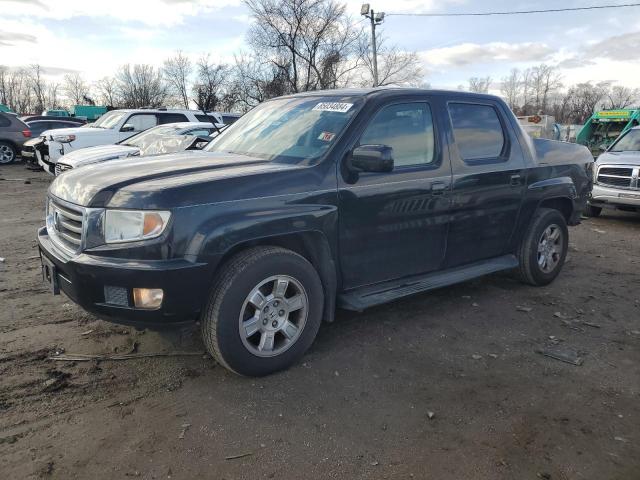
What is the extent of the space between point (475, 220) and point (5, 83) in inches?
4160

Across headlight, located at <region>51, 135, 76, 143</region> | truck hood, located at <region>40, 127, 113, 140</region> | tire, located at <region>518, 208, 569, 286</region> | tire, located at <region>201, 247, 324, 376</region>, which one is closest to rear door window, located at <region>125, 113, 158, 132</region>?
truck hood, located at <region>40, 127, 113, 140</region>

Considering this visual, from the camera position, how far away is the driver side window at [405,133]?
3734mm

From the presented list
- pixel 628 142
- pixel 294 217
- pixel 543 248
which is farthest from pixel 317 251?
pixel 628 142

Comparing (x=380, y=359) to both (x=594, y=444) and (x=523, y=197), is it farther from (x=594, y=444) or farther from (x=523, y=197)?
(x=523, y=197)

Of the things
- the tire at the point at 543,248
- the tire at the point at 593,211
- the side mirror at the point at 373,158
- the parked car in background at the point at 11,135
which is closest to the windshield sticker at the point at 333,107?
the side mirror at the point at 373,158

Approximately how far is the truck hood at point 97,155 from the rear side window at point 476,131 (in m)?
6.85

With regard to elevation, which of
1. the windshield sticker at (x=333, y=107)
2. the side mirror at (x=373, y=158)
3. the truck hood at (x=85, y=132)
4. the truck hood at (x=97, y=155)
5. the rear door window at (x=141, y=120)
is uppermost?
the rear door window at (x=141, y=120)

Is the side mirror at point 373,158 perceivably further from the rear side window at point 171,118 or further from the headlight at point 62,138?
the rear side window at point 171,118

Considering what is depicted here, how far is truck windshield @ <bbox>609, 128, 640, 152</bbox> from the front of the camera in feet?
32.9

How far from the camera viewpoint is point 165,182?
3.01 m

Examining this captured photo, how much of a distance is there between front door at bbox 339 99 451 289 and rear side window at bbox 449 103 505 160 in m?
0.29

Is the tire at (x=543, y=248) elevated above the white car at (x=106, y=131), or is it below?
below

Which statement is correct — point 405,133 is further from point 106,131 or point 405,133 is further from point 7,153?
point 7,153

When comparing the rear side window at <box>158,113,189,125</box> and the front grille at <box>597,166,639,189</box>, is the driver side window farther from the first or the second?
the rear side window at <box>158,113,189,125</box>
